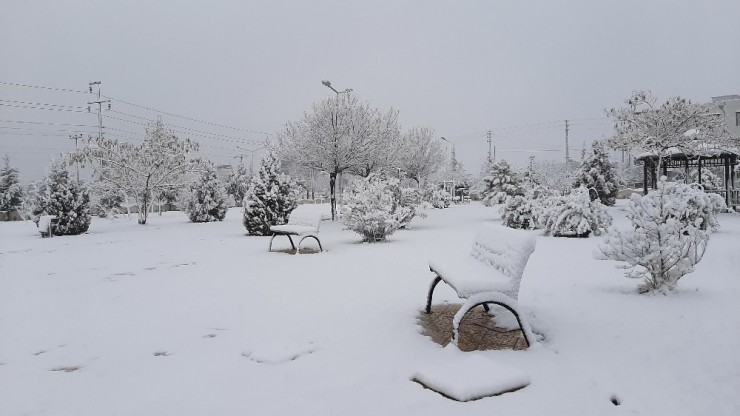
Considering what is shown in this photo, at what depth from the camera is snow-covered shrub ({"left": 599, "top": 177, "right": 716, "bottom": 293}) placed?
17.7ft

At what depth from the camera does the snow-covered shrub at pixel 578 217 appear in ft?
40.4

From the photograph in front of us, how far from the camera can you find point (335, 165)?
20125 mm

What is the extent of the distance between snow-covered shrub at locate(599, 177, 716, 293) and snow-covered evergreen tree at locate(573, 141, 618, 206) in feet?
64.7

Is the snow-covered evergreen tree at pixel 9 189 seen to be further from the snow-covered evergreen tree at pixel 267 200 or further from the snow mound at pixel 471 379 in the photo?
the snow mound at pixel 471 379

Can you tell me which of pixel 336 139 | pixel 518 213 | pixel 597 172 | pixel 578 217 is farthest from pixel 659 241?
pixel 597 172

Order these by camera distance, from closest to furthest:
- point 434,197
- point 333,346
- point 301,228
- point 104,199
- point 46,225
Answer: point 333,346, point 301,228, point 46,225, point 434,197, point 104,199

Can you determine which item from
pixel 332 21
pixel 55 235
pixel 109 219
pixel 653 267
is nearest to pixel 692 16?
pixel 653 267

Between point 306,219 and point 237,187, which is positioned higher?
point 237,187

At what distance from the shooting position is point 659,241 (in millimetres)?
5484

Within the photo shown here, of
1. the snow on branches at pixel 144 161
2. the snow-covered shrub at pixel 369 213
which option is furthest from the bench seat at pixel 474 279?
the snow on branches at pixel 144 161

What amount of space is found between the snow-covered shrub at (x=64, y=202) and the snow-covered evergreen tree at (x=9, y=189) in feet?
76.5

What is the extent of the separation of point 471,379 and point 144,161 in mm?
21494

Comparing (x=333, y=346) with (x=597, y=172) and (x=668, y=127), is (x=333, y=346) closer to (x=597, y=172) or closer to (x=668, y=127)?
(x=668, y=127)

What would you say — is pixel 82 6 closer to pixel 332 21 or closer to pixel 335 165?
pixel 332 21
